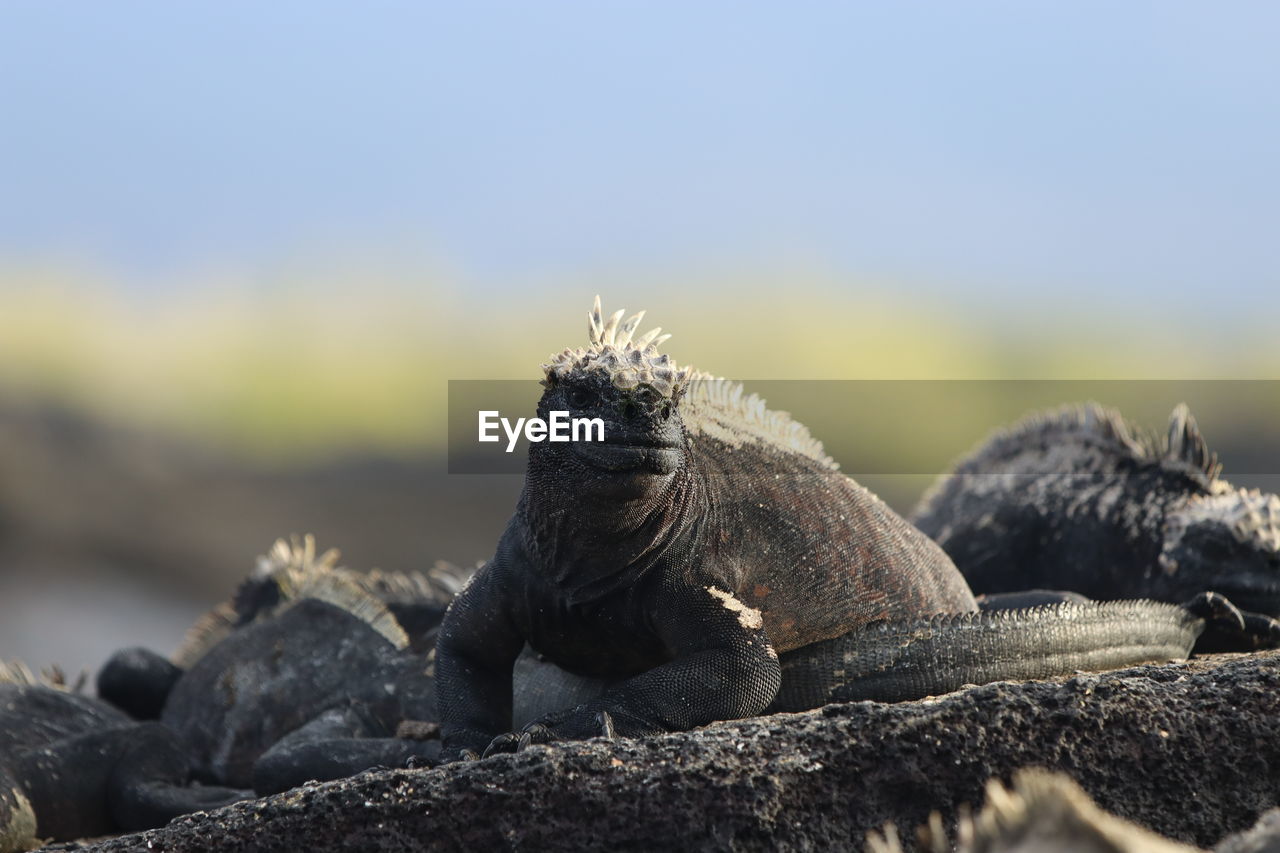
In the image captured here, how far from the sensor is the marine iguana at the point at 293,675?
600 cm

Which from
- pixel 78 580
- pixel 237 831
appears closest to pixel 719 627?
pixel 237 831

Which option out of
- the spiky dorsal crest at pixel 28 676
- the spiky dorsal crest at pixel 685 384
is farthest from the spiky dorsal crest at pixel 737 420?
the spiky dorsal crest at pixel 28 676

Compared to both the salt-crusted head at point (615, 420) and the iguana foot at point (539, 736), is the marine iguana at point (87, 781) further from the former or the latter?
the salt-crusted head at point (615, 420)

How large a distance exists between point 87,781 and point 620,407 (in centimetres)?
294

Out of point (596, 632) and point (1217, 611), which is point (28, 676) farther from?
point (1217, 611)

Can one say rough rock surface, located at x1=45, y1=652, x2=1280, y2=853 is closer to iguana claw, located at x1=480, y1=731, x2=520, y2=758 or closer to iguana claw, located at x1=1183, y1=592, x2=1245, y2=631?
iguana claw, located at x1=480, y1=731, x2=520, y2=758

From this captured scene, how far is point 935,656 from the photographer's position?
4293 mm

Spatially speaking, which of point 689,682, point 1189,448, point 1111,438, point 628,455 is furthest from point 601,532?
point 1111,438

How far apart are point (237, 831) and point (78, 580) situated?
51.4 feet

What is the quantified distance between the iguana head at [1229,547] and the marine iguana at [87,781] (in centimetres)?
399

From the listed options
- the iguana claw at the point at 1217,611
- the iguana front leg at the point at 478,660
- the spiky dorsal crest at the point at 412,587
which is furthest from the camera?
the spiky dorsal crest at the point at 412,587

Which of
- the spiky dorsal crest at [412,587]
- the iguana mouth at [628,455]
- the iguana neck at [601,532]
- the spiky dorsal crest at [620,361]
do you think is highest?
the spiky dorsal crest at [620,361]

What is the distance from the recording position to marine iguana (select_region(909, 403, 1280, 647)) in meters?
6.36

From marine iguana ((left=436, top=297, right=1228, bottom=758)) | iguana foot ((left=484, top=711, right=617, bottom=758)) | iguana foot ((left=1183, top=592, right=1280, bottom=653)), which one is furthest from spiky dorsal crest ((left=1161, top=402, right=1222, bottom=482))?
iguana foot ((left=484, top=711, right=617, bottom=758))
